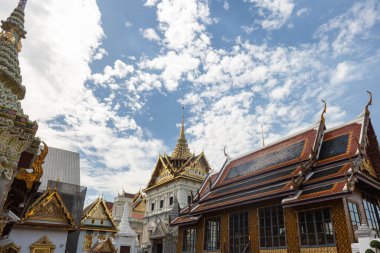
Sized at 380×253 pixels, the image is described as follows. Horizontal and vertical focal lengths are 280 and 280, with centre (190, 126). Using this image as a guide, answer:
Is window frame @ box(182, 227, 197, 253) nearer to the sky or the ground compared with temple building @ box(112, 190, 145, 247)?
nearer to the ground

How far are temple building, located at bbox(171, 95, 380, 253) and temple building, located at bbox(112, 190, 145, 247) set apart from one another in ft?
85.7

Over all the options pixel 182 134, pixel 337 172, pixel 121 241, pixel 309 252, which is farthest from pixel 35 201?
pixel 182 134

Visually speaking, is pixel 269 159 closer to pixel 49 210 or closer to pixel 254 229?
pixel 254 229

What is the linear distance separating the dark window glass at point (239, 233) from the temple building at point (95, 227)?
36.5 feet

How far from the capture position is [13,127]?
7.11 m

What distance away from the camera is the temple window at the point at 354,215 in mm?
10383

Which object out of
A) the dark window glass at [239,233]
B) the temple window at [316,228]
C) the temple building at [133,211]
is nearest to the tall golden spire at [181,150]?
the temple building at [133,211]

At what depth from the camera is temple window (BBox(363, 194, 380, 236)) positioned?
11670 mm

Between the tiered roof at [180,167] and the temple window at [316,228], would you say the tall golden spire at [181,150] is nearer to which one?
the tiered roof at [180,167]

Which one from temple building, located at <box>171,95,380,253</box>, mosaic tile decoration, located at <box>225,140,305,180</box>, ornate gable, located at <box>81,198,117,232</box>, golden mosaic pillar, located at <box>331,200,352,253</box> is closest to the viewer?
golden mosaic pillar, located at <box>331,200,352,253</box>

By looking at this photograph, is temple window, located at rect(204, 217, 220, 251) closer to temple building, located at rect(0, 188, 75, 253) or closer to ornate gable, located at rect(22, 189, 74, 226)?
temple building, located at rect(0, 188, 75, 253)

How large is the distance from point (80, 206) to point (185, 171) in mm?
16894

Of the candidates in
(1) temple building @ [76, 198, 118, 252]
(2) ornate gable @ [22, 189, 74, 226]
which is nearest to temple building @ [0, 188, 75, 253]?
(2) ornate gable @ [22, 189, 74, 226]

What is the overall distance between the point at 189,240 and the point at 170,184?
67.1ft
